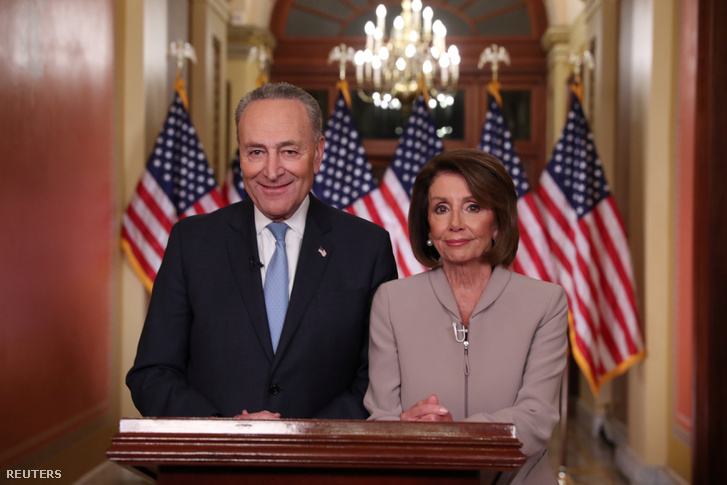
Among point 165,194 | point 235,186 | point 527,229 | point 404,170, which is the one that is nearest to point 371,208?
point 404,170

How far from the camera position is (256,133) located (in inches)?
79.4

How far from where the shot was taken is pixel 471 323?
81.4 inches

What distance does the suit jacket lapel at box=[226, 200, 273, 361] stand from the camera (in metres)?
2.03

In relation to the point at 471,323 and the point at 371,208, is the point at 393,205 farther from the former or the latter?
the point at 471,323

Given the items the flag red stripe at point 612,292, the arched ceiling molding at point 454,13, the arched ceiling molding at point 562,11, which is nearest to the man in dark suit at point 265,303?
the flag red stripe at point 612,292

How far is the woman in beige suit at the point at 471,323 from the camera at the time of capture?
2.00 m

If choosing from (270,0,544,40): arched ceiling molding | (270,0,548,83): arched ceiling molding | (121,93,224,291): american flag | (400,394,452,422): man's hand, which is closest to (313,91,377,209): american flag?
(121,93,224,291): american flag

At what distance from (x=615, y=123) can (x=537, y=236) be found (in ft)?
6.14

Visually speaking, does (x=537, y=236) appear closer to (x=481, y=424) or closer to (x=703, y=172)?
(x=703, y=172)

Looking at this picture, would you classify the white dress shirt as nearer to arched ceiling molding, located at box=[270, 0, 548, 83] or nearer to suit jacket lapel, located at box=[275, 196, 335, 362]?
suit jacket lapel, located at box=[275, 196, 335, 362]

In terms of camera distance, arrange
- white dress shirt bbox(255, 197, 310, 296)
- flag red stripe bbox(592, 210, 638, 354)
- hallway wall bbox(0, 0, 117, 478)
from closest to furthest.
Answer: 1. white dress shirt bbox(255, 197, 310, 296)
2. hallway wall bbox(0, 0, 117, 478)
3. flag red stripe bbox(592, 210, 638, 354)

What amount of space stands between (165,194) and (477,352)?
3999 mm

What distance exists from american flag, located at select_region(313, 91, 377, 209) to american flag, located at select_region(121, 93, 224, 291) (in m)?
0.88

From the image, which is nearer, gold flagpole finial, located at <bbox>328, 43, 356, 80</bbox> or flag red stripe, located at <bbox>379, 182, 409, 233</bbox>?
flag red stripe, located at <bbox>379, 182, 409, 233</bbox>
